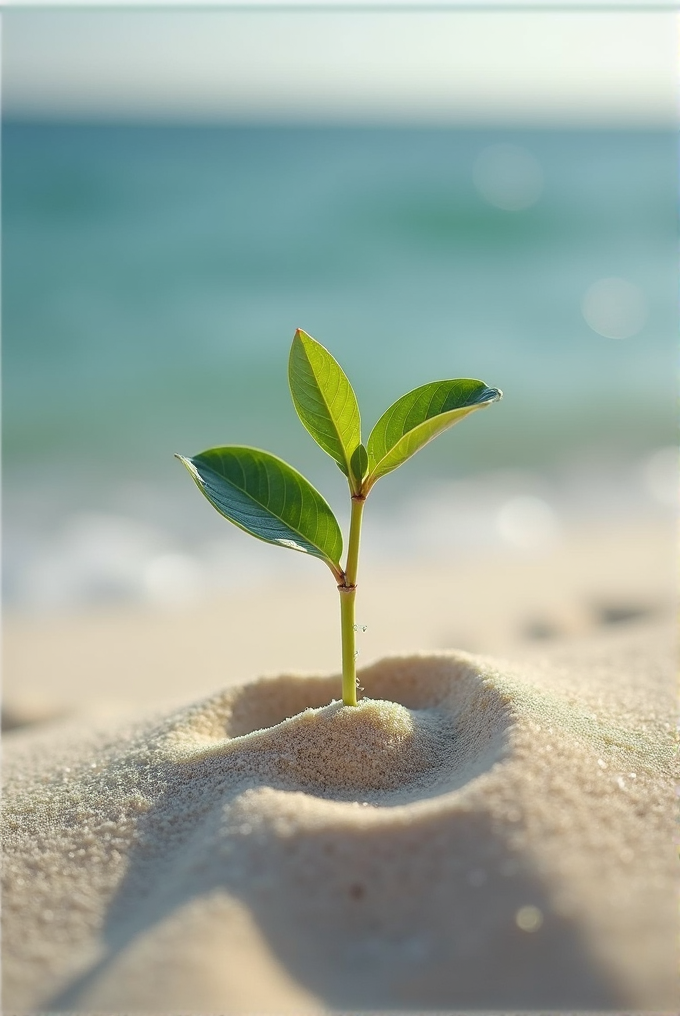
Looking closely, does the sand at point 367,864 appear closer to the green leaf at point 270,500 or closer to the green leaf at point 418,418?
the green leaf at point 270,500

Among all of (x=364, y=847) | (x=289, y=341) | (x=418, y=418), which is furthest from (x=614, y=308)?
(x=364, y=847)

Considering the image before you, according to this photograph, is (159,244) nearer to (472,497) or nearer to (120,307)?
(120,307)

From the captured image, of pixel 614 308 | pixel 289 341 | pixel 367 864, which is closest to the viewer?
pixel 367 864

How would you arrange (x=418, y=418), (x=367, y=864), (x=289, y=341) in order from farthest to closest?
(x=289, y=341), (x=418, y=418), (x=367, y=864)

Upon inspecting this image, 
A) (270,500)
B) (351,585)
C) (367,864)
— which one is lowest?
(367,864)

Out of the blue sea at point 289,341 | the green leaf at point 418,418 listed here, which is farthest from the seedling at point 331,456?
the blue sea at point 289,341

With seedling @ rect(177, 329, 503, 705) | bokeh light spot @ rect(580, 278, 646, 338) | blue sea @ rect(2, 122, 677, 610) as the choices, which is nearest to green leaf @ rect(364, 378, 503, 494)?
seedling @ rect(177, 329, 503, 705)

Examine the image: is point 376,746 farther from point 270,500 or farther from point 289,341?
point 289,341
